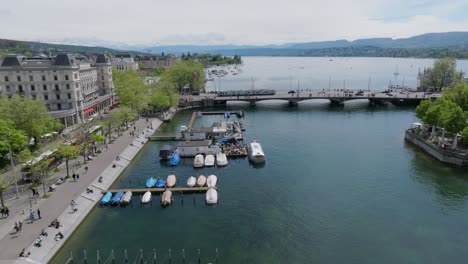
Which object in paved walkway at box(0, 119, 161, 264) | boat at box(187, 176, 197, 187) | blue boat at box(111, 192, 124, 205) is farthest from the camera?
boat at box(187, 176, 197, 187)

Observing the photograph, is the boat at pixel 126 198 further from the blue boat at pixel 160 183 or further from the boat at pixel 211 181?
the boat at pixel 211 181

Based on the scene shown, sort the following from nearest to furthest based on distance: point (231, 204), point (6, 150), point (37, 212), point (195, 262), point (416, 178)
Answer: point (195, 262) < point (37, 212) < point (231, 204) < point (6, 150) < point (416, 178)

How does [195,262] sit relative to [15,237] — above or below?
below

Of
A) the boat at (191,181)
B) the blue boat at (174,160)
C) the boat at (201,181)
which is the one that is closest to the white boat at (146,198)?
Answer: the boat at (191,181)

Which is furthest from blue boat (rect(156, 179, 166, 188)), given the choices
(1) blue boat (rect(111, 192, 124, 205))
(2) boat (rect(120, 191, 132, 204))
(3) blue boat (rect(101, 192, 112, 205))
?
(3) blue boat (rect(101, 192, 112, 205))

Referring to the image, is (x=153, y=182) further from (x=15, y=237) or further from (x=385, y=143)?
(x=385, y=143)

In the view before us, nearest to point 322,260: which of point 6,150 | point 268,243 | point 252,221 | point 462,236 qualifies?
point 268,243

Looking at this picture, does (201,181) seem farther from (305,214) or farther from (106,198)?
(305,214)

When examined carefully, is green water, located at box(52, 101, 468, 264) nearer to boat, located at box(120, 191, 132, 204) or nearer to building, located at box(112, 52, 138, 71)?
boat, located at box(120, 191, 132, 204)
